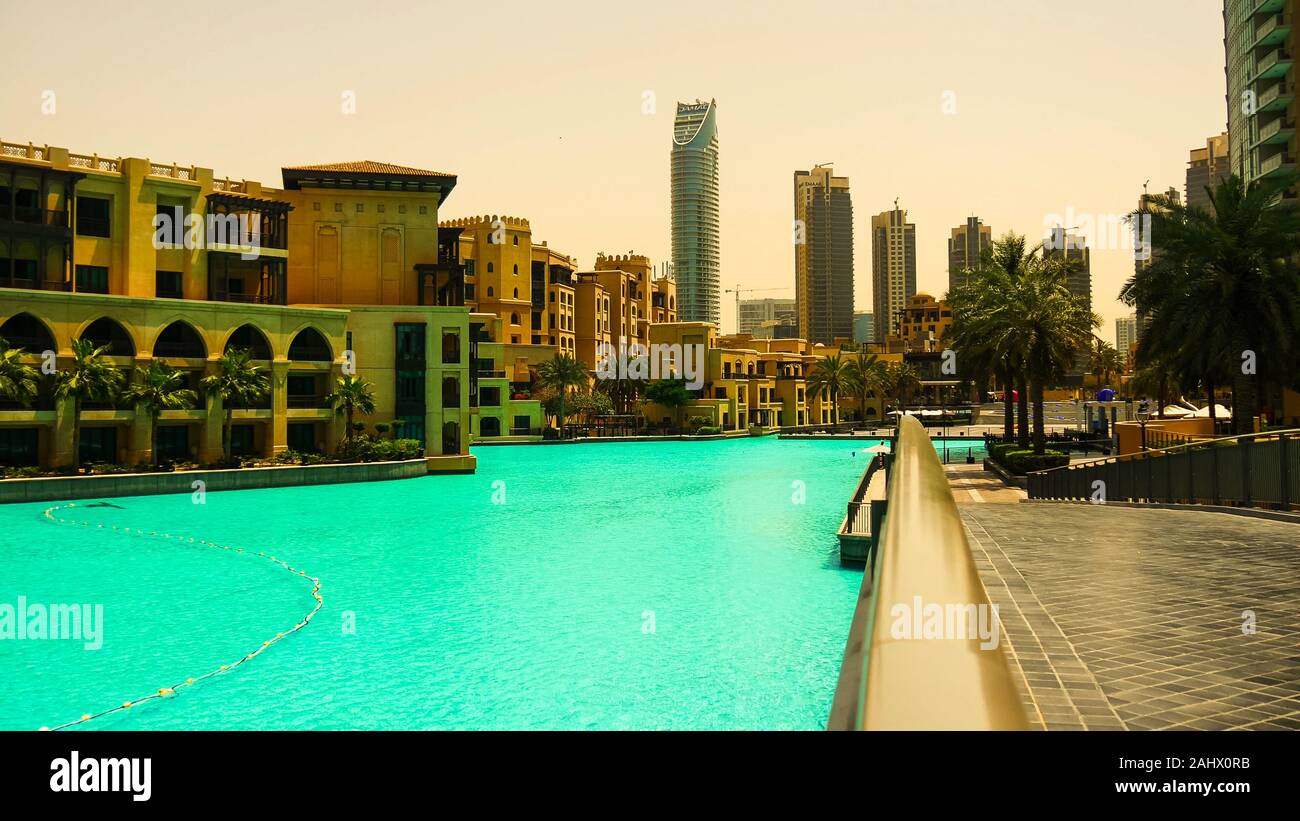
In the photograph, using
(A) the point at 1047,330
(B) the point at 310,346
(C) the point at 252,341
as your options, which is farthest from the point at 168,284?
(A) the point at 1047,330

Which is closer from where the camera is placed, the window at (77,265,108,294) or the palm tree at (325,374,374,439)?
the window at (77,265,108,294)

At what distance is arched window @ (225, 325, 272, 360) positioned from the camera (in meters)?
54.6

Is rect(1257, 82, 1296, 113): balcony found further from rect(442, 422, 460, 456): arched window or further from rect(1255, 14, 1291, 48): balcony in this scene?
rect(442, 422, 460, 456): arched window

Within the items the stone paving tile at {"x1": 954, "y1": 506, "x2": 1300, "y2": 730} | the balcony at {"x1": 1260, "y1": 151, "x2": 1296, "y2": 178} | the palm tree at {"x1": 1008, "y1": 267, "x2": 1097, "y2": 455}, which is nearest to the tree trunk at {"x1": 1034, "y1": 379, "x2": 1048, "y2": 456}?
the palm tree at {"x1": 1008, "y1": 267, "x2": 1097, "y2": 455}

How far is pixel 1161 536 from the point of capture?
15711mm

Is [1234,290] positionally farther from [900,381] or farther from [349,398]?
[900,381]

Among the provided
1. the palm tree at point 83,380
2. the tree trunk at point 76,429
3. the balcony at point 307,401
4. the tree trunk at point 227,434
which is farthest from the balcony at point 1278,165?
the tree trunk at point 76,429

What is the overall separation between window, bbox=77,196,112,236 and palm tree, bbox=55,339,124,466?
902cm

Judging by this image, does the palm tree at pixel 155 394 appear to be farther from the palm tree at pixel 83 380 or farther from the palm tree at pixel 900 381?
the palm tree at pixel 900 381

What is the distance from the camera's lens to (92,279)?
52.8 metres

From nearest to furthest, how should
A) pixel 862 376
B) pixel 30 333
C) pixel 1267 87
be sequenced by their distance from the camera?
pixel 30 333 → pixel 1267 87 → pixel 862 376

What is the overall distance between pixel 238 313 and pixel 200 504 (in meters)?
14.7

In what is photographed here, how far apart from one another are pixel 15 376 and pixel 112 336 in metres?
6.36

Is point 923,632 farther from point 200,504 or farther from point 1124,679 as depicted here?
point 200,504
